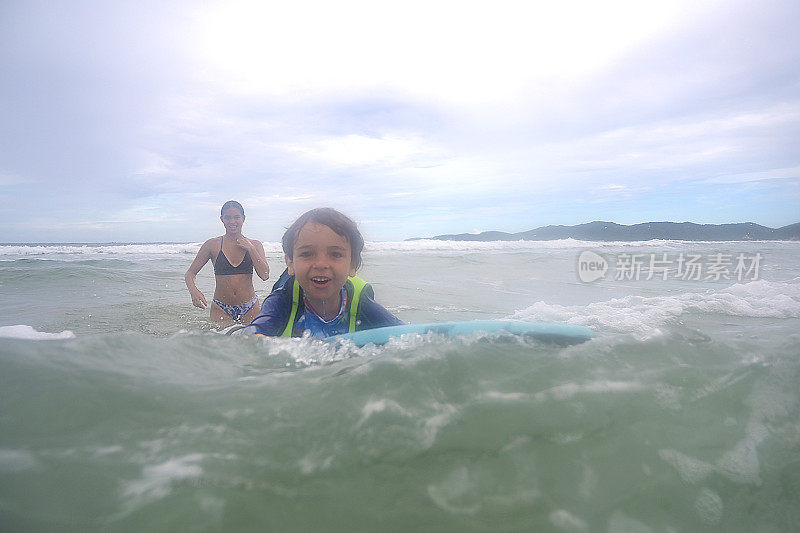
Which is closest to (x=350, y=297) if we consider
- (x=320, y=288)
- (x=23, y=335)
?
(x=320, y=288)

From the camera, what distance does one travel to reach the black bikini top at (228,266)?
20.3ft

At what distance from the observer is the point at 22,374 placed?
195 centimetres

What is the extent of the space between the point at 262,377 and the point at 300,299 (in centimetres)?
141

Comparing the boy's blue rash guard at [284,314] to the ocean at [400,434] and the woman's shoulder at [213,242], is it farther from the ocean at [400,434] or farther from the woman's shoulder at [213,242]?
the woman's shoulder at [213,242]

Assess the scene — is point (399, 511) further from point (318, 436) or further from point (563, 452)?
point (563, 452)

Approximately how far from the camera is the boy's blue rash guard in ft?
10.8

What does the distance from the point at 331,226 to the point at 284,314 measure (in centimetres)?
81

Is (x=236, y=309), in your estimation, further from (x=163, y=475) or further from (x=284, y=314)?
(x=163, y=475)

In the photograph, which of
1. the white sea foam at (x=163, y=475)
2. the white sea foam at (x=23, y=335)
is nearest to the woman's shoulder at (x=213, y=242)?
the white sea foam at (x=23, y=335)

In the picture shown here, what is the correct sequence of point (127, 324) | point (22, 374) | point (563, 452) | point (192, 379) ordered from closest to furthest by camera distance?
point (563, 452) < point (22, 374) < point (192, 379) < point (127, 324)

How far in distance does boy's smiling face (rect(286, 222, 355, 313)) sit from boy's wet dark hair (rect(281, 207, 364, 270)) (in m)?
0.04

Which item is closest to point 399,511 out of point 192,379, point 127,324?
point 192,379

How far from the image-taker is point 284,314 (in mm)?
3465

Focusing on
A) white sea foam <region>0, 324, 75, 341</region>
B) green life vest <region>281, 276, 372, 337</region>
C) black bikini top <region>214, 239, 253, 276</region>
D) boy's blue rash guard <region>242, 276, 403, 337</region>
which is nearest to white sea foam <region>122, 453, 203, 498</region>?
white sea foam <region>0, 324, 75, 341</region>
